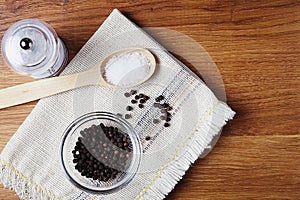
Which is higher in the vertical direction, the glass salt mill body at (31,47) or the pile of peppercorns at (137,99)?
the pile of peppercorns at (137,99)

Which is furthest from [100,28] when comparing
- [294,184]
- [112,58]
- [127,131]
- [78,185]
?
[294,184]

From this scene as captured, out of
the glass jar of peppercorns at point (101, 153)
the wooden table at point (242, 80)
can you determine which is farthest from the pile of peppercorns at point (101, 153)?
the wooden table at point (242, 80)

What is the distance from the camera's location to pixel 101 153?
Answer: 125cm

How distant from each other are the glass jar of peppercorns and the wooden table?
0.11 metres

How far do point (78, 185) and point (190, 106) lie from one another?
27cm

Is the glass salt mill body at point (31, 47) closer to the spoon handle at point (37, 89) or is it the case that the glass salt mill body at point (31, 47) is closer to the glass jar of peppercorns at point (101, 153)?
the spoon handle at point (37, 89)

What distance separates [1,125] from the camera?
1291 millimetres

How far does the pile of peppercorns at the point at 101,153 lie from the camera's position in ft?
4.09

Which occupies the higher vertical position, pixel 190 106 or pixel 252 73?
pixel 252 73

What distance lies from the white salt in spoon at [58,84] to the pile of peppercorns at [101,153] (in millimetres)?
93

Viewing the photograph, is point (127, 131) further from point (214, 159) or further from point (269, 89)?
point (269, 89)

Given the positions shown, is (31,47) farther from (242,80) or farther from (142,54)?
(242,80)

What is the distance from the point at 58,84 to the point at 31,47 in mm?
94

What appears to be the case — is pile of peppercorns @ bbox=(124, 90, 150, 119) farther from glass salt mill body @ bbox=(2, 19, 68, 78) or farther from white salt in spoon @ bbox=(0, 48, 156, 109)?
glass salt mill body @ bbox=(2, 19, 68, 78)
